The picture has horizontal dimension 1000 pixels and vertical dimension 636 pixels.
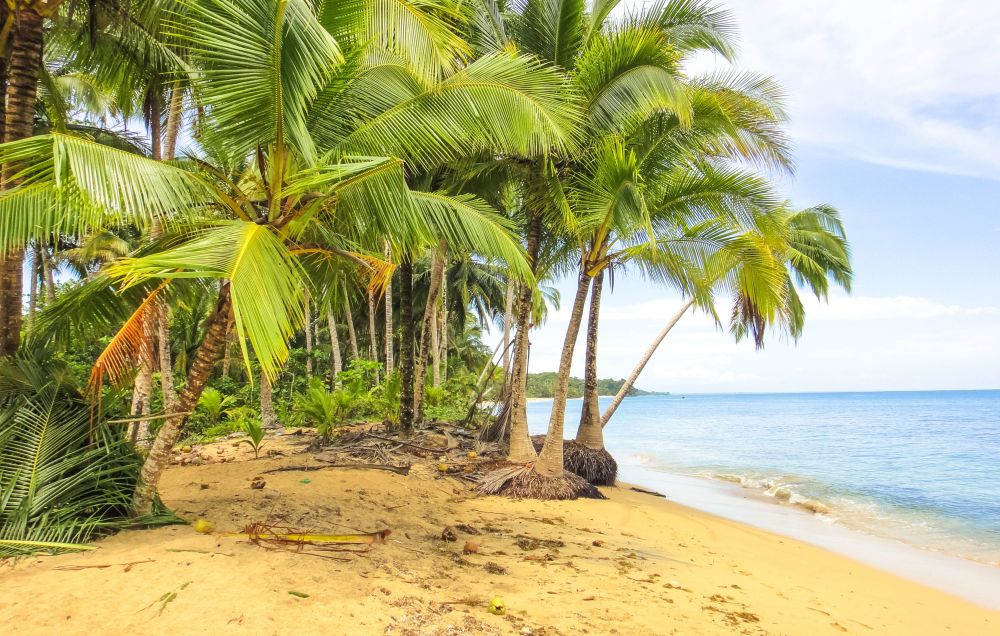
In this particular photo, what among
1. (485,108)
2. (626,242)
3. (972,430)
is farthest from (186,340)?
(972,430)

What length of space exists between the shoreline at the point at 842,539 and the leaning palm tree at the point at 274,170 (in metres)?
5.92

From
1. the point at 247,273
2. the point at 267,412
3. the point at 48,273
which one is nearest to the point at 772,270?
the point at 247,273

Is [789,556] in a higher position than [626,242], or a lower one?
lower

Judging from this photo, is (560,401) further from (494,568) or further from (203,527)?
(203,527)

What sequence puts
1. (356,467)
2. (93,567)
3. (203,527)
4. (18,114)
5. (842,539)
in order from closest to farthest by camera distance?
1. (93,567)
2. (203,527)
3. (18,114)
4. (356,467)
5. (842,539)

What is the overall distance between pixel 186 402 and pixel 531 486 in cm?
521

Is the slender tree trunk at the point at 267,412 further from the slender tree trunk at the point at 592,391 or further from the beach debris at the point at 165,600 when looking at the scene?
the beach debris at the point at 165,600

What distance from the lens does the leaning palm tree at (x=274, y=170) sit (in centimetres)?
346

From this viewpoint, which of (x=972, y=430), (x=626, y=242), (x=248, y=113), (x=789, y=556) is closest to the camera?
(x=248, y=113)

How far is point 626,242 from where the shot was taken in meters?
8.48

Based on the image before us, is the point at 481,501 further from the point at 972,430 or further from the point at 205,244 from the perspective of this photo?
the point at 972,430

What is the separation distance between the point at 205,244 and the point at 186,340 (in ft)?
53.6

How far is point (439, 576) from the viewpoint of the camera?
171 inches

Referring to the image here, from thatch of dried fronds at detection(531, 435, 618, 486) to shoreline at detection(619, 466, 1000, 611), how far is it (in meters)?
1.43
